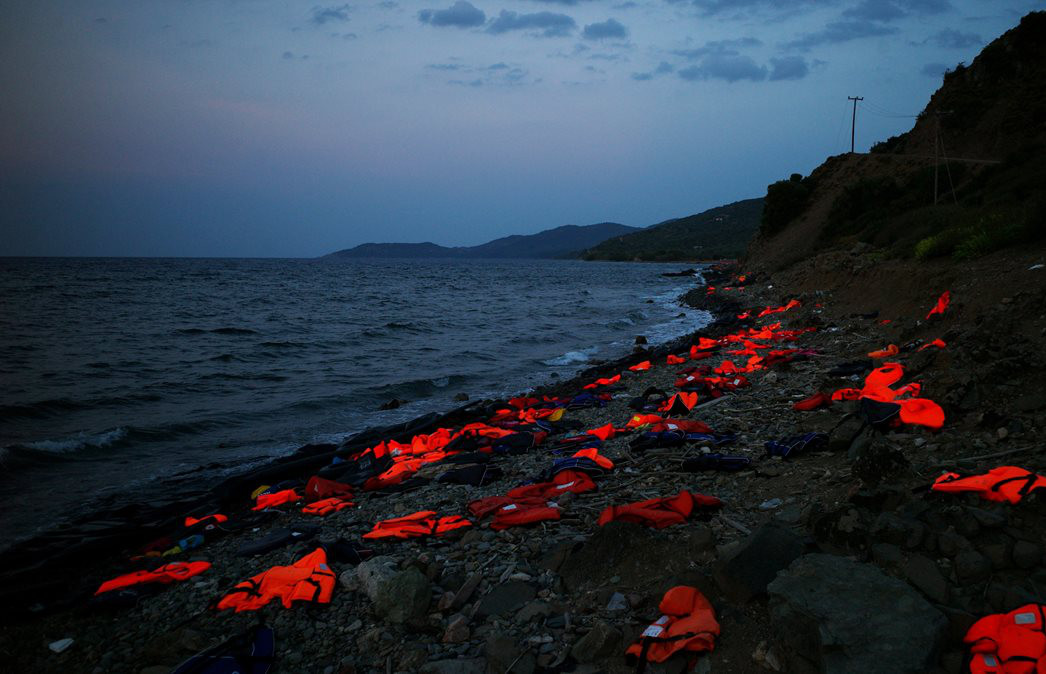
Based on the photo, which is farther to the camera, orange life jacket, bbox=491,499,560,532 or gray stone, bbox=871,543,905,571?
orange life jacket, bbox=491,499,560,532

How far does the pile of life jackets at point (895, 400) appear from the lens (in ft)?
17.9

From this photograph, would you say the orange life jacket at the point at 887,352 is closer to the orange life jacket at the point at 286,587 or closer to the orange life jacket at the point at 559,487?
the orange life jacket at the point at 559,487

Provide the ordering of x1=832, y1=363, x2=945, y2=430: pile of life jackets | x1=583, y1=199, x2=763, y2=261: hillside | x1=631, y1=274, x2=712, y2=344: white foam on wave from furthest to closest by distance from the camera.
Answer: x1=583, y1=199, x2=763, y2=261: hillside
x1=631, y1=274, x2=712, y2=344: white foam on wave
x1=832, y1=363, x2=945, y2=430: pile of life jackets

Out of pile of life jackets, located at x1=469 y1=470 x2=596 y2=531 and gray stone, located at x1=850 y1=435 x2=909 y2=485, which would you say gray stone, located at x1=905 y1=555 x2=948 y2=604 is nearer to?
gray stone, located at x1=850 y1=435 x2=909 y2=485

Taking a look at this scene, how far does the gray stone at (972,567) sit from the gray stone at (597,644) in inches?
76.8

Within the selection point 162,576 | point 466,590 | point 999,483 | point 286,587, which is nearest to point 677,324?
point 999,483

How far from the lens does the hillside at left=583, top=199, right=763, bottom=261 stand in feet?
378

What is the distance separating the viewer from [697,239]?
5226 inches

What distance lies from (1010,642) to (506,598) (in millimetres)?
2866

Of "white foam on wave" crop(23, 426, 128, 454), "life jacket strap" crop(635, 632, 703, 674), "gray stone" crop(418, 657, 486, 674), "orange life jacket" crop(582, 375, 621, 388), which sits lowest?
"orange life jacket" crop(582, 375, 621, 388)

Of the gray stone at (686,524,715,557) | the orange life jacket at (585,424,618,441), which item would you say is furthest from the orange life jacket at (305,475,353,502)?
the gray stone at (686,524,715,557)

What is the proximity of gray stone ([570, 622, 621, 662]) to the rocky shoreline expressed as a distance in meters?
0.01

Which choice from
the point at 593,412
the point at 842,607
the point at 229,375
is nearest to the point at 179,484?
the point at 593,412

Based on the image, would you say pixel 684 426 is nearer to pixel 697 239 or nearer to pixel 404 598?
pixel 404 598
